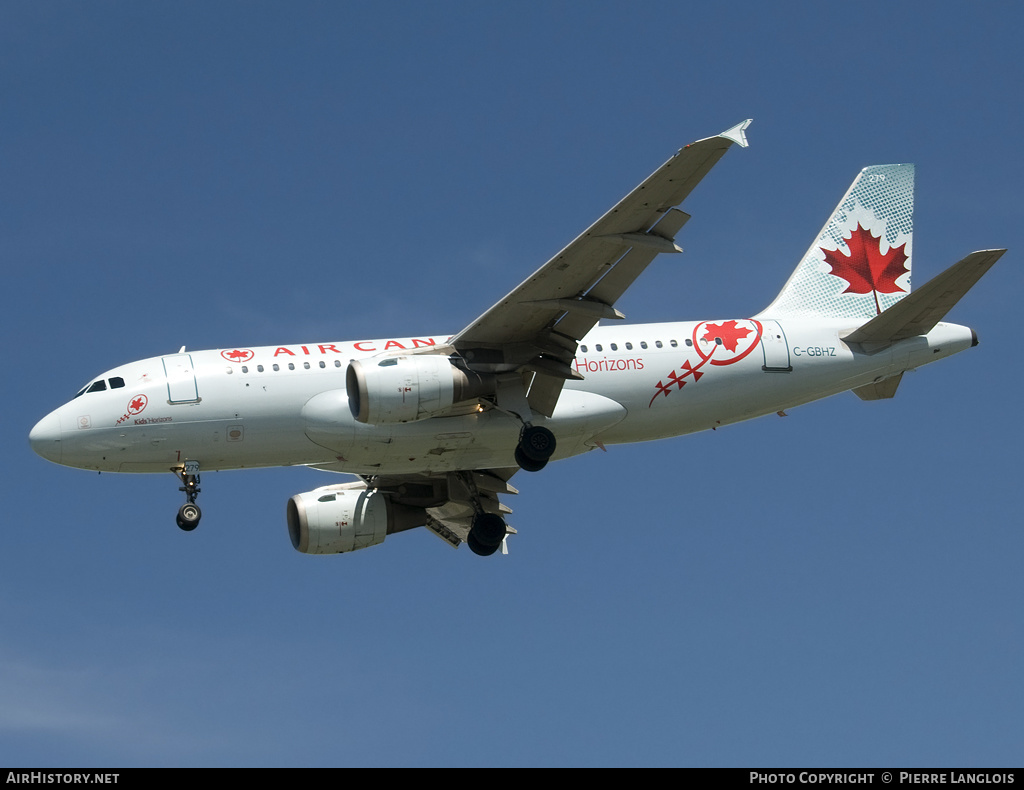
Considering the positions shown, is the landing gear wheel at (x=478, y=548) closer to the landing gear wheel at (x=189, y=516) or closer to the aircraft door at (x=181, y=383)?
the landing gear wheel at (x=189, y=516)

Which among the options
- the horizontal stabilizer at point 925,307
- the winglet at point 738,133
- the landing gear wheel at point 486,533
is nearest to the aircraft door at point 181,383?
the landing gear wheel at point 486,533

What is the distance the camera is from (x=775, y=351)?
122 feet

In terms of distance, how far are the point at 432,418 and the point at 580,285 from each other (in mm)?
4627

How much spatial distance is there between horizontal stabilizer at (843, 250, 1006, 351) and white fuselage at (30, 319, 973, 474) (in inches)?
14.6

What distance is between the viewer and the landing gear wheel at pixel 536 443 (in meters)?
34.6

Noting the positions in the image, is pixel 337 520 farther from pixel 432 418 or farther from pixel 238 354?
pixel 238 354

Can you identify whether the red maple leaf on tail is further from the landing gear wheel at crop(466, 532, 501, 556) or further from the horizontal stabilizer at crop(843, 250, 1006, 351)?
the landing gear wheel at crop(466, 532, 501, 556)

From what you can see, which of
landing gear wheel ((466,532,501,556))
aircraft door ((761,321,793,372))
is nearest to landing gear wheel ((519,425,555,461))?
landing gear wheel ((466,532,501,556))

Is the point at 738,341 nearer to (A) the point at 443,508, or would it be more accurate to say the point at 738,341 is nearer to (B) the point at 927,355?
(B) the point at 927,355

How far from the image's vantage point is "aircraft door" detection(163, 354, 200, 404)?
34000mm
